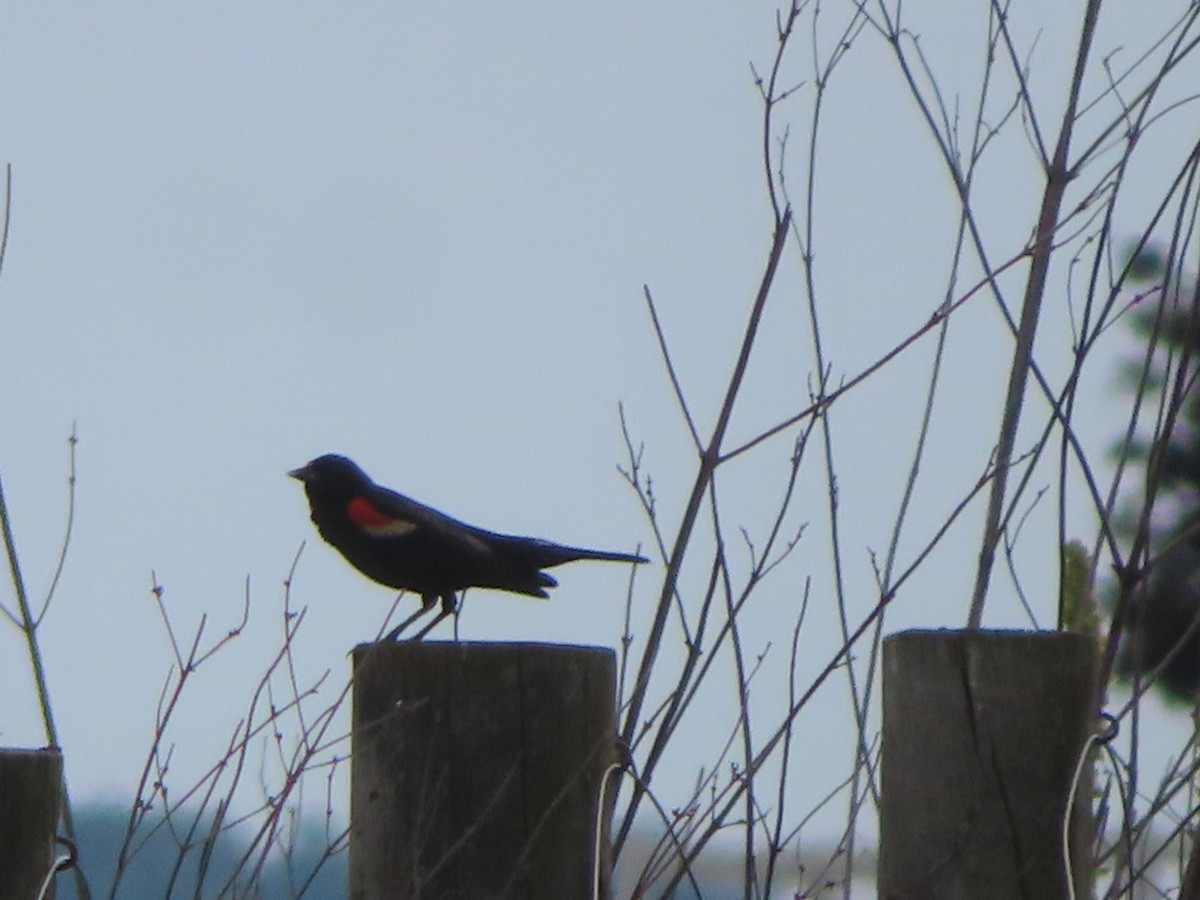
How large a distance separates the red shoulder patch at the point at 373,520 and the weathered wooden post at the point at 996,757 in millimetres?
4346

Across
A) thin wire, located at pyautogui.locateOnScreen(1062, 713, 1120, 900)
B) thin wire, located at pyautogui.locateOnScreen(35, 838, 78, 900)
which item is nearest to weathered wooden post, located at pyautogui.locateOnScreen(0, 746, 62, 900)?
thin wire, located at pyautogui.locateOnScreen(35, 838, 78, 900)

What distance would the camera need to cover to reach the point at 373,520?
6383 mm

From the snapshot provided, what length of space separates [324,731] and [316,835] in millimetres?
332

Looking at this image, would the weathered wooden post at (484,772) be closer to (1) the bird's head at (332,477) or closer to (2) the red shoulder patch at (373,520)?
(2) the red shoulder patch at (373,520)

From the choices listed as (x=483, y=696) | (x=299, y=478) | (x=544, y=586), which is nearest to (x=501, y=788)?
(x=483, y=696)

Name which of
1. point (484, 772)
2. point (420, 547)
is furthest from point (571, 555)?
point (484, 772)

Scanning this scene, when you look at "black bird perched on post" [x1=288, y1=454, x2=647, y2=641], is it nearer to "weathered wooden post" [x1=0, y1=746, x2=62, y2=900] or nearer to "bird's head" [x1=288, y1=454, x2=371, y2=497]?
"bird's head" [x1=288, y1=454, x2=371, y2=497]

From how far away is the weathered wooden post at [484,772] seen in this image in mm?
2121

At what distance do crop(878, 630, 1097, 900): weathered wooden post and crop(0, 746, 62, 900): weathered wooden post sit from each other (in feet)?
2.86

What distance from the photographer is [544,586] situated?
5734 mm

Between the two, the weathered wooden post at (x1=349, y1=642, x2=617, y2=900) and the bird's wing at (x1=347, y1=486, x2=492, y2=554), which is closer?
the weathered wooden post at (x1=349, y1=642, x2=617, y2=900)

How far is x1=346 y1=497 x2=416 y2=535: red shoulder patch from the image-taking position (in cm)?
627

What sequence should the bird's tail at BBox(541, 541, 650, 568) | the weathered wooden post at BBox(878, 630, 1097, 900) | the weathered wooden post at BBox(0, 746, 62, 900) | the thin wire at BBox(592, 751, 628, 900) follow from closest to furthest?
1. the weathered wooden post at BBox(0, 746, 62, 900)
2. the weathered wooden post at BBox(878, 630, 1097, 900)
3. the thin wire at BBox(592, 751, 628, 900)
4. the bird's tail at BBox(541, 541, 650, 568)

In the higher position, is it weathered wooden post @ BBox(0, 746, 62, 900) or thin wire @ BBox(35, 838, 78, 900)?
weathered wooden post @ BBox(0, 746, 62, 900)
